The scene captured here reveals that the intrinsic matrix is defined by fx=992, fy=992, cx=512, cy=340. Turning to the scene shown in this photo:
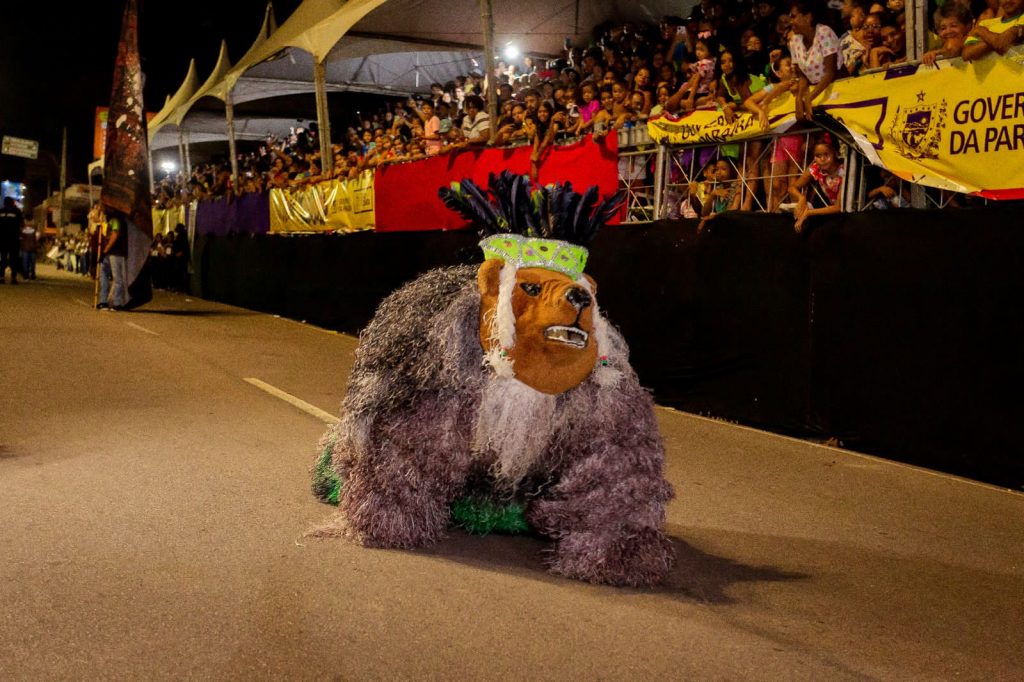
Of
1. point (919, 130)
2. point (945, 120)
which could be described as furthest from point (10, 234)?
point (945, 120)

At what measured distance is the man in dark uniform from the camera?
77.8 ft

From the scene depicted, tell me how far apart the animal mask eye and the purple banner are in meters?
16.3

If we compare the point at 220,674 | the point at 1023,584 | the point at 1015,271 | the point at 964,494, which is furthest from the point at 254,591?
the point at 1015,271

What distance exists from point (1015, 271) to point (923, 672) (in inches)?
145

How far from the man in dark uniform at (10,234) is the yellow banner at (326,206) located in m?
8.37

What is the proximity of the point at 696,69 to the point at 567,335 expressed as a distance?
654cm

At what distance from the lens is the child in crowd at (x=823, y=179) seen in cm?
779

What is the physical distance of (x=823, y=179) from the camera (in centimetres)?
792

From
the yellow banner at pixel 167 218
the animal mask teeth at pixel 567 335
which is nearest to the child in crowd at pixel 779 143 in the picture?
the animal mask teeth at pixel 567 335

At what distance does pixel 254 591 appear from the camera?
3.95 m

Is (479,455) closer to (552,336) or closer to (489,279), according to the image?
(552,336)

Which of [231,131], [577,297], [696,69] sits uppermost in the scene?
[231,131]

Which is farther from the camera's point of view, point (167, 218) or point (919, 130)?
point (167, 218)

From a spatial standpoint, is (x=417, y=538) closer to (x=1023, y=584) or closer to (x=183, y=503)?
(x=183, y=503)
